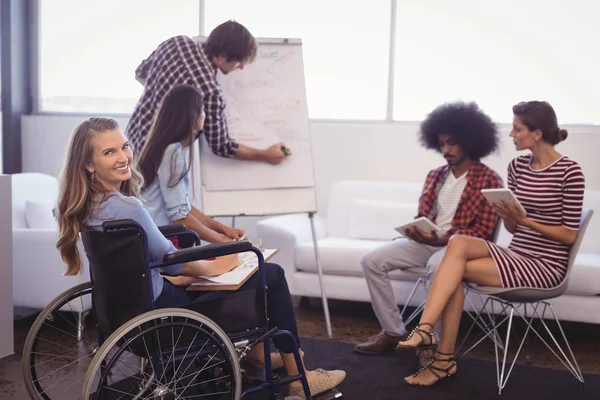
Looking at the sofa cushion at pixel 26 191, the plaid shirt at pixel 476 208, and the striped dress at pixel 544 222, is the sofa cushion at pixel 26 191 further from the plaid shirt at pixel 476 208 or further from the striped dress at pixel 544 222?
the striped dress at pixel 544 222

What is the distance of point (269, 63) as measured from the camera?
396cm

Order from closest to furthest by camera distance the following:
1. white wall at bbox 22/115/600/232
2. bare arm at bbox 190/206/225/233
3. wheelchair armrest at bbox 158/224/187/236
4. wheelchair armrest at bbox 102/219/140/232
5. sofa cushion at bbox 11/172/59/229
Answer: wheelchair armrest at bbox 102/219/140/232 < wheelchair armrest at bbox 158/224/187/236 < bare arm at bbox 190/206/225/233 < sofa cushion at bbox 11/172/59/229 < white wall at bbox 22/115/600/232

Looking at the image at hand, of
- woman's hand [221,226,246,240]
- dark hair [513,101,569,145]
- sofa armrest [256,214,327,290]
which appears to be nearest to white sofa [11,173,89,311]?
woman's hand [221,226,246,240]

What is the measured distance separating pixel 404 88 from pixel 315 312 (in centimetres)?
163

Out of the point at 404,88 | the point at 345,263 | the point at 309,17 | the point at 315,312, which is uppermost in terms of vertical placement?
the point at 309,17

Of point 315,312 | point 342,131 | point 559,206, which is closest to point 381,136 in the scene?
point 342,131

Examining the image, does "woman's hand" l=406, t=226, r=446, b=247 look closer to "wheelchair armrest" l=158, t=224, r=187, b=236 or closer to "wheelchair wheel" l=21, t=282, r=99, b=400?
"wheelchair armrest" l=158, t=224, r=187, b=236

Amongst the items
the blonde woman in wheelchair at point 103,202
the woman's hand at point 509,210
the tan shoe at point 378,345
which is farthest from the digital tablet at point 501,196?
Result: the blonde woman in wheelchair at point 103,202

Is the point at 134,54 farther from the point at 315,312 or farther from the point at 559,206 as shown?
the point at 559,206

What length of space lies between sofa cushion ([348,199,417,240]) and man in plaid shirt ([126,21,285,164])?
116 centimetres

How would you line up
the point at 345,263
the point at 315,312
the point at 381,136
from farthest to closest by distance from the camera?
the point at 381,136, the point at 315,312, the point at 345,263

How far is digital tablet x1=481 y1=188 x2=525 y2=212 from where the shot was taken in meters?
3.04

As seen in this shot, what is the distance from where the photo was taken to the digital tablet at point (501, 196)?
3.04 m

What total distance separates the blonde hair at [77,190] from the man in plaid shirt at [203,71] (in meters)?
1.02
